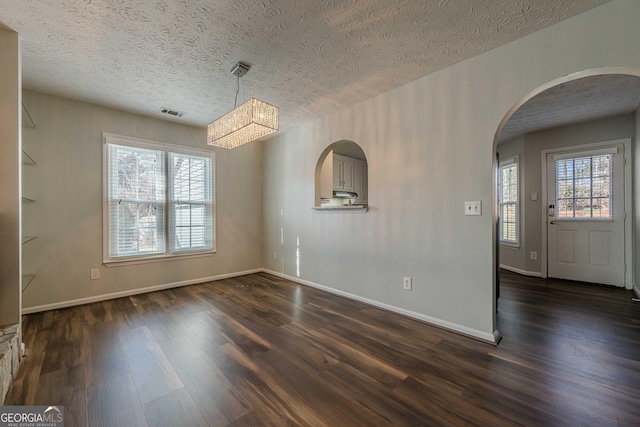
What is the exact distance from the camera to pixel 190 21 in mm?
1833

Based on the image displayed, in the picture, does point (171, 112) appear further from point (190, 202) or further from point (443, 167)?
point (443, 167)

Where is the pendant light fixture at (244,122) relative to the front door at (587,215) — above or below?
above

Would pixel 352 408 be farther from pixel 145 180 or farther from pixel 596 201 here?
pixel 596 201

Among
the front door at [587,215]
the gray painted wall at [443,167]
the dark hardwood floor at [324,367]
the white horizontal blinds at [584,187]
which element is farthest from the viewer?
the white horizontal blinds at [584,187]

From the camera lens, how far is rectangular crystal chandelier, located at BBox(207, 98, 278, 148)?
7.07 ft

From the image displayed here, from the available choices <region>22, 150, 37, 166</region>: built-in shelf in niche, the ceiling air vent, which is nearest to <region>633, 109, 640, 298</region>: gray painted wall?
the ceiling air vent

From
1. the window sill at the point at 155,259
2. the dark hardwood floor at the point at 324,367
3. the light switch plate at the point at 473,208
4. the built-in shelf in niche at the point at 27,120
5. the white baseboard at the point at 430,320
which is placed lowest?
the dark hardwood floor at the point at 324,367

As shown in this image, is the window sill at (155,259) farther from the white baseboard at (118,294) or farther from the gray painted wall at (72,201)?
the white baseboard at (118,294)

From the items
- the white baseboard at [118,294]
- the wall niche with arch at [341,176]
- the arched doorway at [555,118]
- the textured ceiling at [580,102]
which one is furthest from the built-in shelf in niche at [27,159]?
the textured ceiling at [580,102]

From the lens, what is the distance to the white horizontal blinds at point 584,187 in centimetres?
387

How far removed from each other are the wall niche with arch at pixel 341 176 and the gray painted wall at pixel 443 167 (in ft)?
1.40

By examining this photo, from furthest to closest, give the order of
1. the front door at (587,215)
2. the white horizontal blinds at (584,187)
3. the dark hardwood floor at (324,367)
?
the white horizontal blinds at (584,187) < the front door at (587,215) < the dark hardwood floor at (324,367)

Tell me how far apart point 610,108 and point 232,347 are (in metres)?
5.43

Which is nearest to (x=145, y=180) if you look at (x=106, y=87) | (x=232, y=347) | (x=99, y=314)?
(x=106, y=87)
